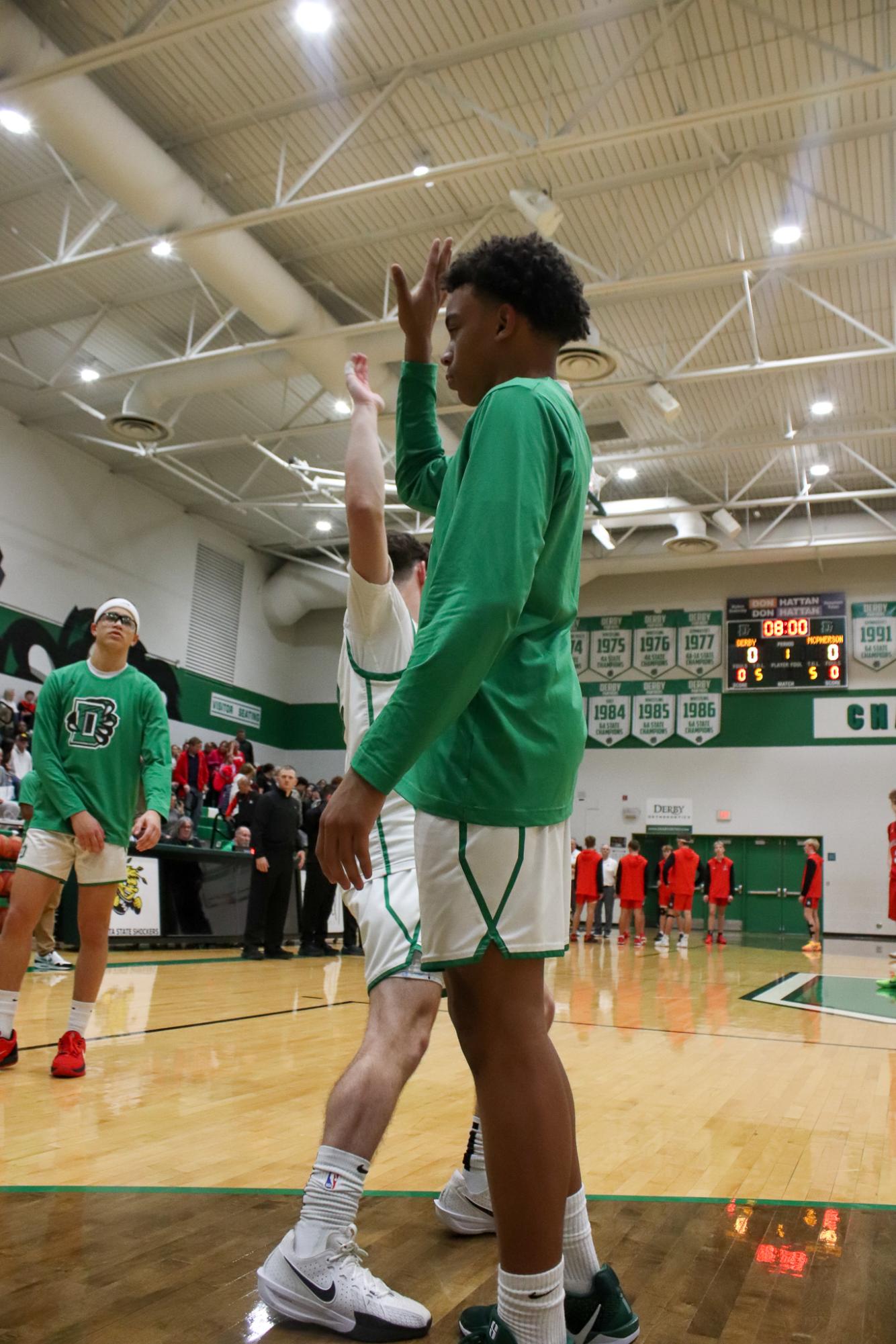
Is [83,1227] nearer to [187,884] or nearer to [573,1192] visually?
[573,1192]

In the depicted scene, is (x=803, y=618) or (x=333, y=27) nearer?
(x=333, y=27)

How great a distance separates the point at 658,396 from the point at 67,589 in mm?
11109

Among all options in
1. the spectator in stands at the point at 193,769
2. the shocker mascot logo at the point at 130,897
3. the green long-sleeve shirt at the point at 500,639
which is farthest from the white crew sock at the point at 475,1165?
the spectator in stands at the point at 193,769

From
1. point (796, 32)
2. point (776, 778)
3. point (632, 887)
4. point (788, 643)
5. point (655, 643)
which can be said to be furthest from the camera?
point (655, 643)

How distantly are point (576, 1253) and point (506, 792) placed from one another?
84 cm

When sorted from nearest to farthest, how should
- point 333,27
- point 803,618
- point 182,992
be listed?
point 182,992, point 333,27, point 803,618

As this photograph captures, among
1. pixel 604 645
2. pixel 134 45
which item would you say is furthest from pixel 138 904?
pixel 604 645

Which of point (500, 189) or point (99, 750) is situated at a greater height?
point (500, 189)

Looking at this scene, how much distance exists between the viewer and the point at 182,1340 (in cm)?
162

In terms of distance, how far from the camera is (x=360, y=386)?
2340 millimetres

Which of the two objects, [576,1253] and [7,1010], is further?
[7,1010]

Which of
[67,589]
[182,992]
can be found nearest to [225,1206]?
[182,992]

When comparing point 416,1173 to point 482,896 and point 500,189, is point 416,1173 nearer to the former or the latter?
point 482,896

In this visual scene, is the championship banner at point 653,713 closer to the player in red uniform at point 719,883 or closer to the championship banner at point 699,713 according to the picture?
the championship banner at point 699,713
